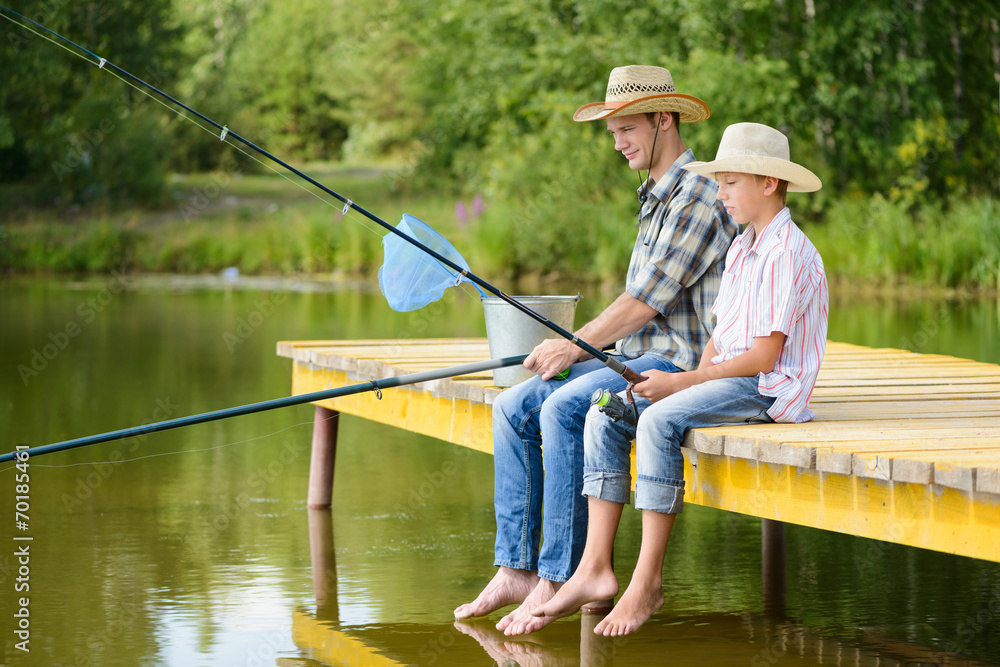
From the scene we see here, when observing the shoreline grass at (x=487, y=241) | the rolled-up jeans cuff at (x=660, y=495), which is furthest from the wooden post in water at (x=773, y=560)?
the shoreline grass at (x=487, y=241)

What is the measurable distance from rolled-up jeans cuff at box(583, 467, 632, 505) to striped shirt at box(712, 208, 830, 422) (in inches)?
13.9

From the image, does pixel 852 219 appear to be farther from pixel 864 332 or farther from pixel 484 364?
pixel 484 364

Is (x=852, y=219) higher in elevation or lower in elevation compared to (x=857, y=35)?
lower

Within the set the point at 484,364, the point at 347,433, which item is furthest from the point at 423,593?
the point at 347,433

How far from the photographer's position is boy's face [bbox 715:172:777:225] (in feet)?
10.6

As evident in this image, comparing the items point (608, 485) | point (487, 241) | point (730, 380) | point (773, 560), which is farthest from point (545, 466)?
point (487, 241)

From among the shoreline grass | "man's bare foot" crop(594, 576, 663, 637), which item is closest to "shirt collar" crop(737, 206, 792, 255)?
"man's bare foot" crop(594, 576, 663, 637)

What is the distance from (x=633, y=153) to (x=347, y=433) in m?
3.62

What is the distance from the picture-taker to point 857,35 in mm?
18047

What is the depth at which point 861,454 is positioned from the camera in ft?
9.11

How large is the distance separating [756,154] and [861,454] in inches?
30.9

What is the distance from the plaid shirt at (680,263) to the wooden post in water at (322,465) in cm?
176

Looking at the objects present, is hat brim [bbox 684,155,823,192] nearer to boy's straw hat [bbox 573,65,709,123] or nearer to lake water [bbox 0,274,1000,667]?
boy's straw hat [bbox 573,65,709,123]

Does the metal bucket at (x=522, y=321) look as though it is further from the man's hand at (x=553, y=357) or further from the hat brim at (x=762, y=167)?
the hat brim at (x=762, y=167)
